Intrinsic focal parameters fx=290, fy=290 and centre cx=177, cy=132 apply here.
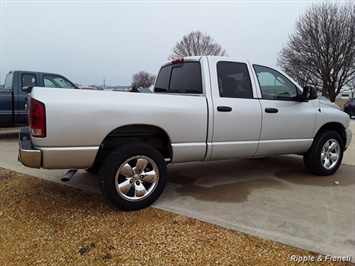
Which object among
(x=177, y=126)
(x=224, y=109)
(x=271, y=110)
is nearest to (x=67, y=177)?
(x=177, y=126)

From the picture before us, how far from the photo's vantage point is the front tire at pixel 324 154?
192 inches

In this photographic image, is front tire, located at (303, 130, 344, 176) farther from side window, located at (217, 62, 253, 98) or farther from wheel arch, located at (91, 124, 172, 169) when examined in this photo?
wheel arch, located at (91, 124, 172, 169)

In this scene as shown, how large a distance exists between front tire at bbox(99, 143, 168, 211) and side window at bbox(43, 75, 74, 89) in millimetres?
6453

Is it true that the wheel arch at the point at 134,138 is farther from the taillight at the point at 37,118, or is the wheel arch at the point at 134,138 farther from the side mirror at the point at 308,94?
the side mirror at the point at 308,94

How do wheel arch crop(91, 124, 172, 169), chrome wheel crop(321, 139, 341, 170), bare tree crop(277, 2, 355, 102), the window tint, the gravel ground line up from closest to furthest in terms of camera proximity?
1. the gravel ground
2. wheel arch crop(91, 124, 172, 169)
3. chrome wheel crop(321, 139, 341, 170)
4. the window tint
5. bare tree crop(277, 2, 355, 102)

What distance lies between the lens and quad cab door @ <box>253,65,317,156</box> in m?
4.28

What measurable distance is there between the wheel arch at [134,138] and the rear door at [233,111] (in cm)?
68

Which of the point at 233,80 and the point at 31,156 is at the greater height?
the point at 233,80

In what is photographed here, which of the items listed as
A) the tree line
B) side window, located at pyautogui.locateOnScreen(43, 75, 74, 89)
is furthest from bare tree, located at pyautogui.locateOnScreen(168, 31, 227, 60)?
side window, located at pyautogui.locateOnScreen(43, 75, 74, 89)

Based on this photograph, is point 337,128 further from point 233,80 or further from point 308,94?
point 233,80

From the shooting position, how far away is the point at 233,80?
4125 millimetres

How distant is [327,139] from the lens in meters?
4.93

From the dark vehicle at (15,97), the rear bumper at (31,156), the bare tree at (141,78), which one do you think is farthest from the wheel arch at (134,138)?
the bare tree at (141,78)

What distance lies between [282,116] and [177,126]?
1.79 m
